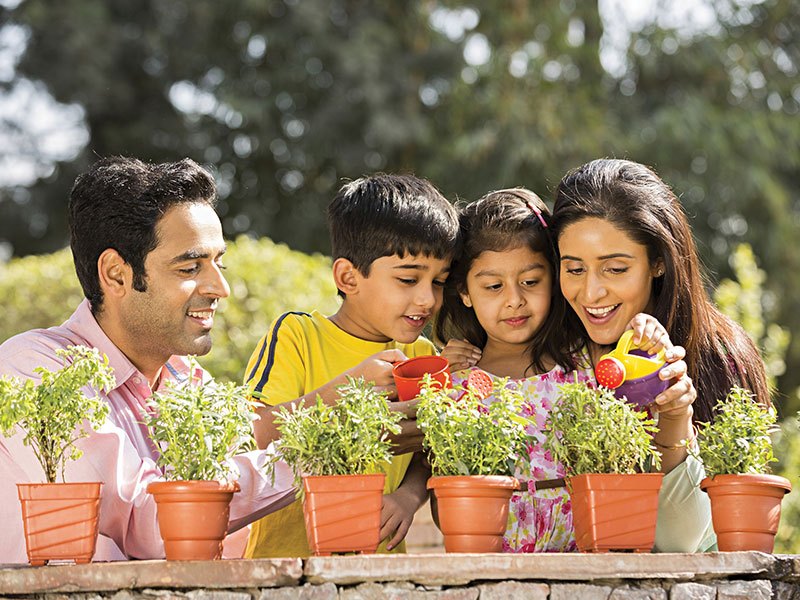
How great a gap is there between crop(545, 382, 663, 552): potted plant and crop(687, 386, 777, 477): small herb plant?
0.39 feet

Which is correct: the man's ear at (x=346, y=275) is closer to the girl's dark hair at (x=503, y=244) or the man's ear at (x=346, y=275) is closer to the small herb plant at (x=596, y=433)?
the girl's dark hair at (x=503, y=244)

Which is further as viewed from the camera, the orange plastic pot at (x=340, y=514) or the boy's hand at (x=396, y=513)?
the boy's hand at (x=396, y=513)

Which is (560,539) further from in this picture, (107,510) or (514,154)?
(514,154)

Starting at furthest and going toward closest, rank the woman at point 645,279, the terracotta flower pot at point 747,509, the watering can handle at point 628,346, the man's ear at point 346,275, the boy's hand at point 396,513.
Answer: the man's ear at point 346,275 < the woman at point 645,279 < the boy's hand at point 396,513 < the watering can handle at point 628,346 < the terracotta flower pot at point 747,509

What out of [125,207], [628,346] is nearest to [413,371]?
[628,346]

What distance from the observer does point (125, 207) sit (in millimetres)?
2898

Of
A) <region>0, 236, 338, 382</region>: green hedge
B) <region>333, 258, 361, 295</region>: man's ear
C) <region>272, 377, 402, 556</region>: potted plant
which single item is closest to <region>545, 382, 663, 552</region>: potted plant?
<region>272, 377, 402, 556</region>: potted plant

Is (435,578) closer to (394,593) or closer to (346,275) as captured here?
(394,593)

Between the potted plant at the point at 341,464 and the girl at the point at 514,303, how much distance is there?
0.71 metres

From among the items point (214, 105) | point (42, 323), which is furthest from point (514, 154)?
point (42, 323)

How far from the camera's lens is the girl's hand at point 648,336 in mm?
2258

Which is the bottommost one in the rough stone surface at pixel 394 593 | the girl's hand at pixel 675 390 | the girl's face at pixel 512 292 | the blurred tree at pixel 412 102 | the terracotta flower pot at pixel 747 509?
the rough stone surface at pixel 394 593

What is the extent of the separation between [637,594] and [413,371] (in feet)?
2.52

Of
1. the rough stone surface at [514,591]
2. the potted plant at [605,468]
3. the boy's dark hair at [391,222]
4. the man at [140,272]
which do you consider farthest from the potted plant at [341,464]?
the boy's dark hair at [391,222]
